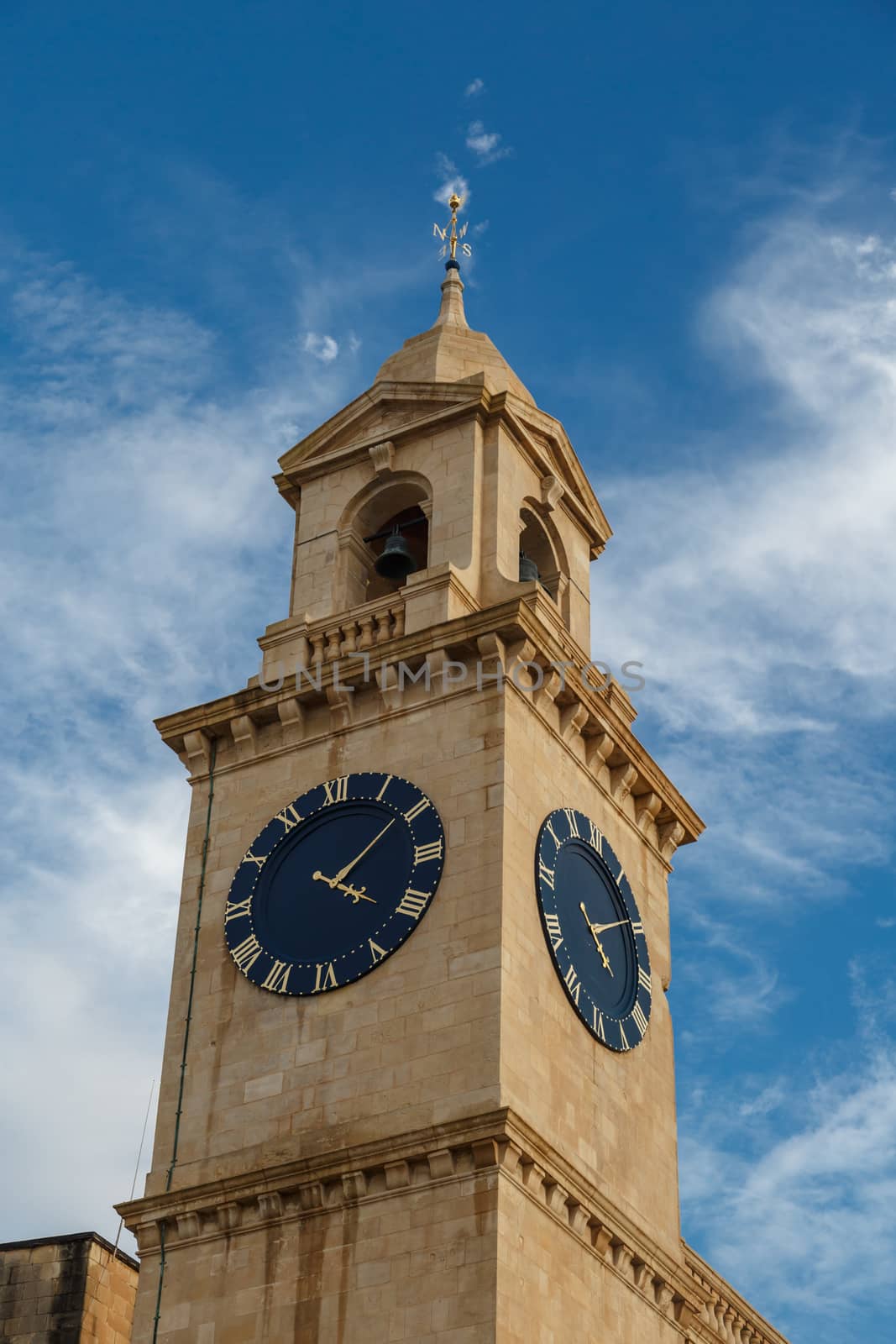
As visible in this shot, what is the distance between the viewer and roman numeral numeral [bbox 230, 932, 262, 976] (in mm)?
35750

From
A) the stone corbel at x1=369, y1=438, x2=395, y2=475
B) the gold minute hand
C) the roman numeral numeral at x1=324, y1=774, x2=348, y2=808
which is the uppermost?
the stone corbel at x1=369, y1=438, x2=395, y2=475

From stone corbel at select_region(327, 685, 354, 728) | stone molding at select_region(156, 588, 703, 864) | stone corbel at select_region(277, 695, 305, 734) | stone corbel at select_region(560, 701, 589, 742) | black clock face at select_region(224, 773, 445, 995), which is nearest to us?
black clock face at select_region(224, 773, 445, 995)

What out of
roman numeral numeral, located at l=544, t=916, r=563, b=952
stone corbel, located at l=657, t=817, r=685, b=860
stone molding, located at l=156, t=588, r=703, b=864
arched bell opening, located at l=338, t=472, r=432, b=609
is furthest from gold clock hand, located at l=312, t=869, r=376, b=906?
stone corbel, located at l=657, t=817, r=685, b=860

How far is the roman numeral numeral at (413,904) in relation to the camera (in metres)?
34.6

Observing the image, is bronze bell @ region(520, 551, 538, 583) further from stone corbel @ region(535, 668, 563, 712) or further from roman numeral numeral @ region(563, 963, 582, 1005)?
roman numeral numeral @ region(563, 963, 582, 1005)

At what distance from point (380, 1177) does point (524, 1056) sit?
2639 mm

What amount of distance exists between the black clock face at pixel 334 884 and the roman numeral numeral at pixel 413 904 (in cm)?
1

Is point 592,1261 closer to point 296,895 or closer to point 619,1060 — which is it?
point 619,1060

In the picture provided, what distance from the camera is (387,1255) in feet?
103

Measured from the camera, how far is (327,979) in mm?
34688

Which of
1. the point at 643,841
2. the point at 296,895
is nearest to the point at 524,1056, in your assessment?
the point at 296,895

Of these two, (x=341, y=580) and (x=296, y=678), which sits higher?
(x=341, y=580)

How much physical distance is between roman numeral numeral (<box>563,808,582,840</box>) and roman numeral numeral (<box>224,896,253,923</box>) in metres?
5.08

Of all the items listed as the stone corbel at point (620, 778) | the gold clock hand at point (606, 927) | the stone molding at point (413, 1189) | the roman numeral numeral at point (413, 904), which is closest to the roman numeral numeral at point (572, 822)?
the gold clock hand at point (606, 927)
